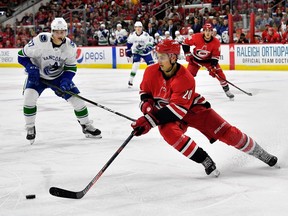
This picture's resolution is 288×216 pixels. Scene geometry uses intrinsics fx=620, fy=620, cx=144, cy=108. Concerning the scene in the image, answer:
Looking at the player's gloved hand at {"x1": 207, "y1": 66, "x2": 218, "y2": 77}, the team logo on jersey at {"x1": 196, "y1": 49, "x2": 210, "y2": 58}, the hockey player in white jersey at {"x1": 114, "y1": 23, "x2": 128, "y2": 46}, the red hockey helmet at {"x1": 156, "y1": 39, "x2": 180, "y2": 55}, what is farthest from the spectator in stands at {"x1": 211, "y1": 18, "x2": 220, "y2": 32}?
the red hockey helmet at {"x1": 156, "y1": 39, "x2": 180, "y2": 55}

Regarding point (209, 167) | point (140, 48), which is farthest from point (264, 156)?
point (140, 48)

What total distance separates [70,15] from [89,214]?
16.4 m

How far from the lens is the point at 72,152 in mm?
5297

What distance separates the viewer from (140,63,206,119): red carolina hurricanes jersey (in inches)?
152

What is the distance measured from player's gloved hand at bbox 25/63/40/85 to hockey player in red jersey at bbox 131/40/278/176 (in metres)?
1.79

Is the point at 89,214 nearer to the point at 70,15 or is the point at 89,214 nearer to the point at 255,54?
the point at 255,54

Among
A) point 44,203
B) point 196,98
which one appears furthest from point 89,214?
point 196,98

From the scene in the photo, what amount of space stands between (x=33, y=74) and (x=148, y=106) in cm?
192

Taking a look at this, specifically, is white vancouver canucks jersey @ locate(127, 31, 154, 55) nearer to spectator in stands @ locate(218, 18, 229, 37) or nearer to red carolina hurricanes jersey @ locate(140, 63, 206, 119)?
spectator in stands @ locate(218, 18, 229, 37)

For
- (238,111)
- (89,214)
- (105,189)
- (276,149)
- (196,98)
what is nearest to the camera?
(89,214)

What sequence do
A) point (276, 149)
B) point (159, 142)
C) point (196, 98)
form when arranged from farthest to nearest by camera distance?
point (159, 142)
point (276, 149)
point (196, 98)

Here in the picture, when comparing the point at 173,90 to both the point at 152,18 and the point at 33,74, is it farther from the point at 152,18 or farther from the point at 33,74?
the point at 152,18

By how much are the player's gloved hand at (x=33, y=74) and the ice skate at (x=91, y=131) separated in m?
0.71

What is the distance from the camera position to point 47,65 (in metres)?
5.83
